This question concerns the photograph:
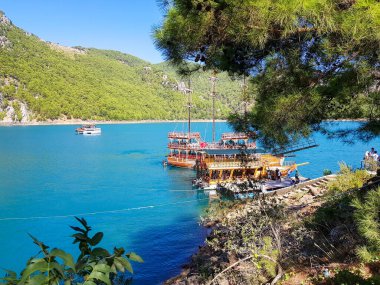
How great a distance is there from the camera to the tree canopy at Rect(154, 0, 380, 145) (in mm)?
3375

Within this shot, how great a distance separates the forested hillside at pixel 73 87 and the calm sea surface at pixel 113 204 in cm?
6103

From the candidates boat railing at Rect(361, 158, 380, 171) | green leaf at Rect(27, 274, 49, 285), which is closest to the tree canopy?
green leaf at Rect(27, 274, 49, 285)

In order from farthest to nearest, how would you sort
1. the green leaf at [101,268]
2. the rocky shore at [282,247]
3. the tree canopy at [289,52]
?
the rocky shore at [282,247] → the tree canopy at [289,52] → the green leaf at [101,268]

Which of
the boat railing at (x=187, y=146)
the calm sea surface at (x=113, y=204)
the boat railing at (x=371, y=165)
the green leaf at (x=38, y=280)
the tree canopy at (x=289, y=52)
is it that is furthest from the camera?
the boat railing at (x=187, y=146)

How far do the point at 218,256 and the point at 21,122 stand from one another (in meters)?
118

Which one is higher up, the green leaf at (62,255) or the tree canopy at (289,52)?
the tree canopy at (289,52)

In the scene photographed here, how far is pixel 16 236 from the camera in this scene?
51.1ft

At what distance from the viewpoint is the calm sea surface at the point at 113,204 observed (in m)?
13.6

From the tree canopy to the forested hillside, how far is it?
8738cm

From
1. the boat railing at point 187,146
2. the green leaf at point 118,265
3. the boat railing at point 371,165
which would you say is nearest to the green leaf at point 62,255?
the green leaf at point 118,265

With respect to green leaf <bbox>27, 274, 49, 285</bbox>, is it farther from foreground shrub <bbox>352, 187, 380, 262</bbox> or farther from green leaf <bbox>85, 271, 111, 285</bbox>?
foreground shrub <bbox>352, 187, 380, 262</bbox>

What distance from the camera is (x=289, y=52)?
14.2 ft

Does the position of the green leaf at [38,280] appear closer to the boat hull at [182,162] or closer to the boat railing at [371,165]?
the boat railing at [371,165]

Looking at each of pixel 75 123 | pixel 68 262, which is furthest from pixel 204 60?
pixel 75 123
